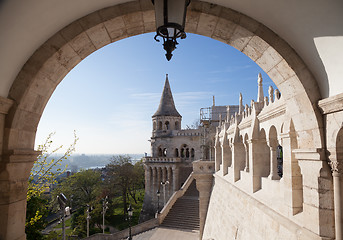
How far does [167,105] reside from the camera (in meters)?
38.4

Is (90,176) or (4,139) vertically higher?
(4,139)

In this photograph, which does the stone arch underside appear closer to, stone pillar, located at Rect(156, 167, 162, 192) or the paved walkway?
the paved walkway

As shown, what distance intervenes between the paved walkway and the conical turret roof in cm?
2100

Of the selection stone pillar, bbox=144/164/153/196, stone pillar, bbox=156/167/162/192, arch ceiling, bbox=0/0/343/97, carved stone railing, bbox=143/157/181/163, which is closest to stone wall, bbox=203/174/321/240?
arch ceiling, bbox=0/0/343/97

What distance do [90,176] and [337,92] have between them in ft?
118

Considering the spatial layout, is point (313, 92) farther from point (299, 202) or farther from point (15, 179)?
point (15, 179)

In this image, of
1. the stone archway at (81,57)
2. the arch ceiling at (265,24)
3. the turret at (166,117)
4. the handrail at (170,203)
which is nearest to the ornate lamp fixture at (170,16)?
the stone archway at (81,57)

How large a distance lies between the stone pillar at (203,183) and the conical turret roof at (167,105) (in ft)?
72.2

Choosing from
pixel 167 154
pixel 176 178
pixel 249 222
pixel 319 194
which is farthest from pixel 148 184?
pixel 319 194

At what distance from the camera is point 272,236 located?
521 centimetres

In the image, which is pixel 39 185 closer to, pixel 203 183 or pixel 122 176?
pixel 203 183

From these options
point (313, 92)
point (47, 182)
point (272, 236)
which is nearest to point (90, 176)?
point (47, 182)

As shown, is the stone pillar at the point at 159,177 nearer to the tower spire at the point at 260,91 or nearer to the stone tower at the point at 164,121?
the stone tower at the point at 164,121

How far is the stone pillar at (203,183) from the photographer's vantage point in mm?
15625
